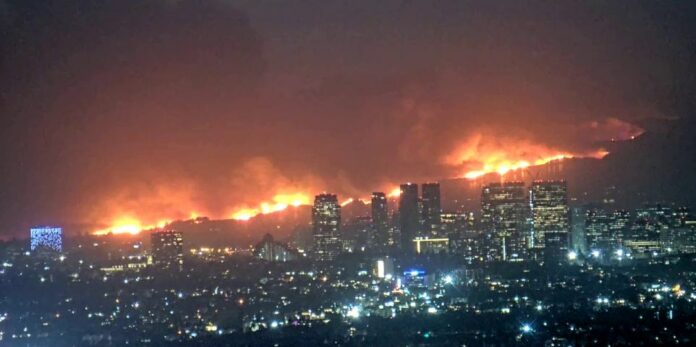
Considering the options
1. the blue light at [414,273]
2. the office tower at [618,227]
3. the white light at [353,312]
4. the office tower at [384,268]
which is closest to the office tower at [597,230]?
the office tower at [618,227]

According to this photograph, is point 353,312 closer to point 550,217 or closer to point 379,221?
point 379,221

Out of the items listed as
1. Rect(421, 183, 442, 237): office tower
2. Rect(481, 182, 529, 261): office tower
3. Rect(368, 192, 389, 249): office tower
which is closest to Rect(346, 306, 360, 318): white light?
Rect(481, 182, 529, 261): office tower

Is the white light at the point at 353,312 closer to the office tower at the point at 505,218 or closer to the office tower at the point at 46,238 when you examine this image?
the office tower at the point at 46,238

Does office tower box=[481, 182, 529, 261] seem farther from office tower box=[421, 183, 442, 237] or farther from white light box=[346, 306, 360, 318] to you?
white light box=[346, 306, 360, 318]

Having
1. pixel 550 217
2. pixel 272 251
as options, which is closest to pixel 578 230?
pixel 550 217

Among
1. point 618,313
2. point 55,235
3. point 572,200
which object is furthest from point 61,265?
point 572,200
